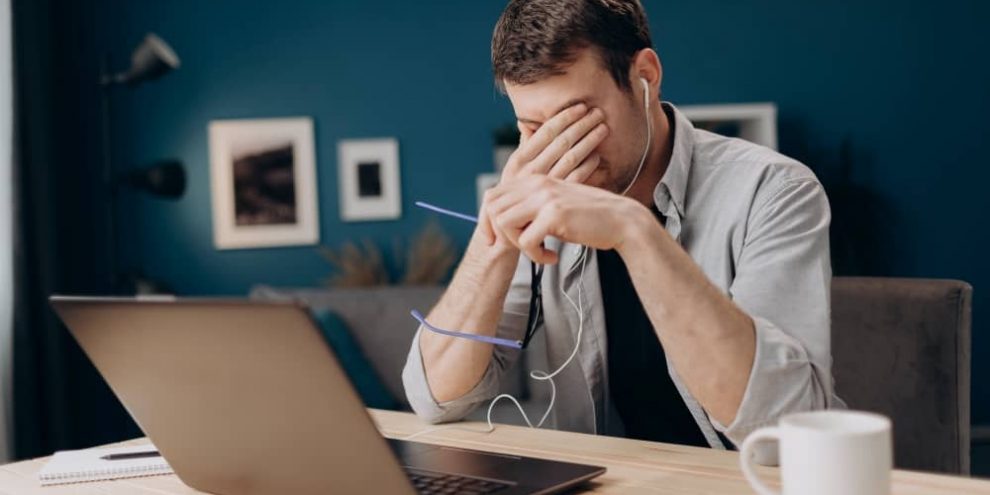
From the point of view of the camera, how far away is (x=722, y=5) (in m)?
4.93

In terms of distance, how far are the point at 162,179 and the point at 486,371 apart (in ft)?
10.1

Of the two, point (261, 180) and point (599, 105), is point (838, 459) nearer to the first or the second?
point (599, 105)

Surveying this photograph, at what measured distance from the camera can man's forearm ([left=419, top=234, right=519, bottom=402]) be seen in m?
1.65

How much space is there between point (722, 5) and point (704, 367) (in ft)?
12.8

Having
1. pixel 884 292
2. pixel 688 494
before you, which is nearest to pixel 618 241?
pixel 688 494

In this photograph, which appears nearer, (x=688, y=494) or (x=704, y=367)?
(x=688, y=494)

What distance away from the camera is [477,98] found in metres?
5.00

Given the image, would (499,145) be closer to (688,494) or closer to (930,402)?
(930,402)

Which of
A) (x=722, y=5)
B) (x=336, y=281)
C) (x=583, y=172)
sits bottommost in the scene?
(x=336, y=281)

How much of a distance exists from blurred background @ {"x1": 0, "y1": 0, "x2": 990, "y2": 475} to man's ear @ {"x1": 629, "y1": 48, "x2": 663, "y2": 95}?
3133mm

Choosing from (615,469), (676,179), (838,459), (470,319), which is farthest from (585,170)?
(838,459)

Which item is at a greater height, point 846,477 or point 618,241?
point 618,241

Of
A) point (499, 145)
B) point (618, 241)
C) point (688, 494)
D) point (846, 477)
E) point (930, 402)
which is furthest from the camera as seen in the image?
point (499, 145)

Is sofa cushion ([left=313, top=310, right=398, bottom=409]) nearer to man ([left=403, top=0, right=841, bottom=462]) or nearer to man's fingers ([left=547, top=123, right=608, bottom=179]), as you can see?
man ([left=403, top=0, right=841, bottom=462])
